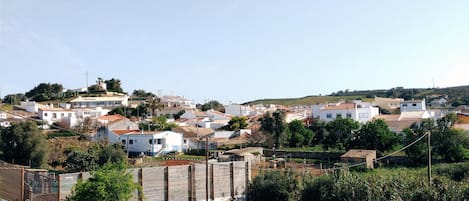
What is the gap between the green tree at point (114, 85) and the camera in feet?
312

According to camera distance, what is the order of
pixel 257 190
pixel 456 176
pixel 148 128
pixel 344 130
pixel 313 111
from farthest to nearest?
pixel 313 111
pixel 148 128
pixel 344 130
pixel 456 176
pixel 257 190

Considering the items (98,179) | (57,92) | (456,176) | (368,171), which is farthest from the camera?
(57,92)

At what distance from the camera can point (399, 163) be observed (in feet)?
116

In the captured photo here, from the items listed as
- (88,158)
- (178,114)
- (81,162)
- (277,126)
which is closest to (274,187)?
(81,162)

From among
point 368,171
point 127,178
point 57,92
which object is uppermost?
point 57,92

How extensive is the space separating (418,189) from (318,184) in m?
4.60

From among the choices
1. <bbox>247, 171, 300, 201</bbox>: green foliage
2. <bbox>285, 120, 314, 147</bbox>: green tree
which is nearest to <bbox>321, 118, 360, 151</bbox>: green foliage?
<bbox>285, 120, 314, 147</bbox>: green tree

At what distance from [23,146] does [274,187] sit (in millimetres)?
22812

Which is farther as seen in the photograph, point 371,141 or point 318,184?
point 371,141

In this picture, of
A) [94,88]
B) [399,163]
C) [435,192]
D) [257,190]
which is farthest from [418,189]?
[94,88]

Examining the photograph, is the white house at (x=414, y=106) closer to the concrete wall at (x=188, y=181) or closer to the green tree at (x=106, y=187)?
the concrete wall at (x=188, y=181)

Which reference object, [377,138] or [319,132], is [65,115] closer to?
[319,132]

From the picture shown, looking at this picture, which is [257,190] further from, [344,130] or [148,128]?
[148,128]

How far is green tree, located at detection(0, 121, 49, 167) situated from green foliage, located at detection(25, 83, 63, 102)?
5012cm
